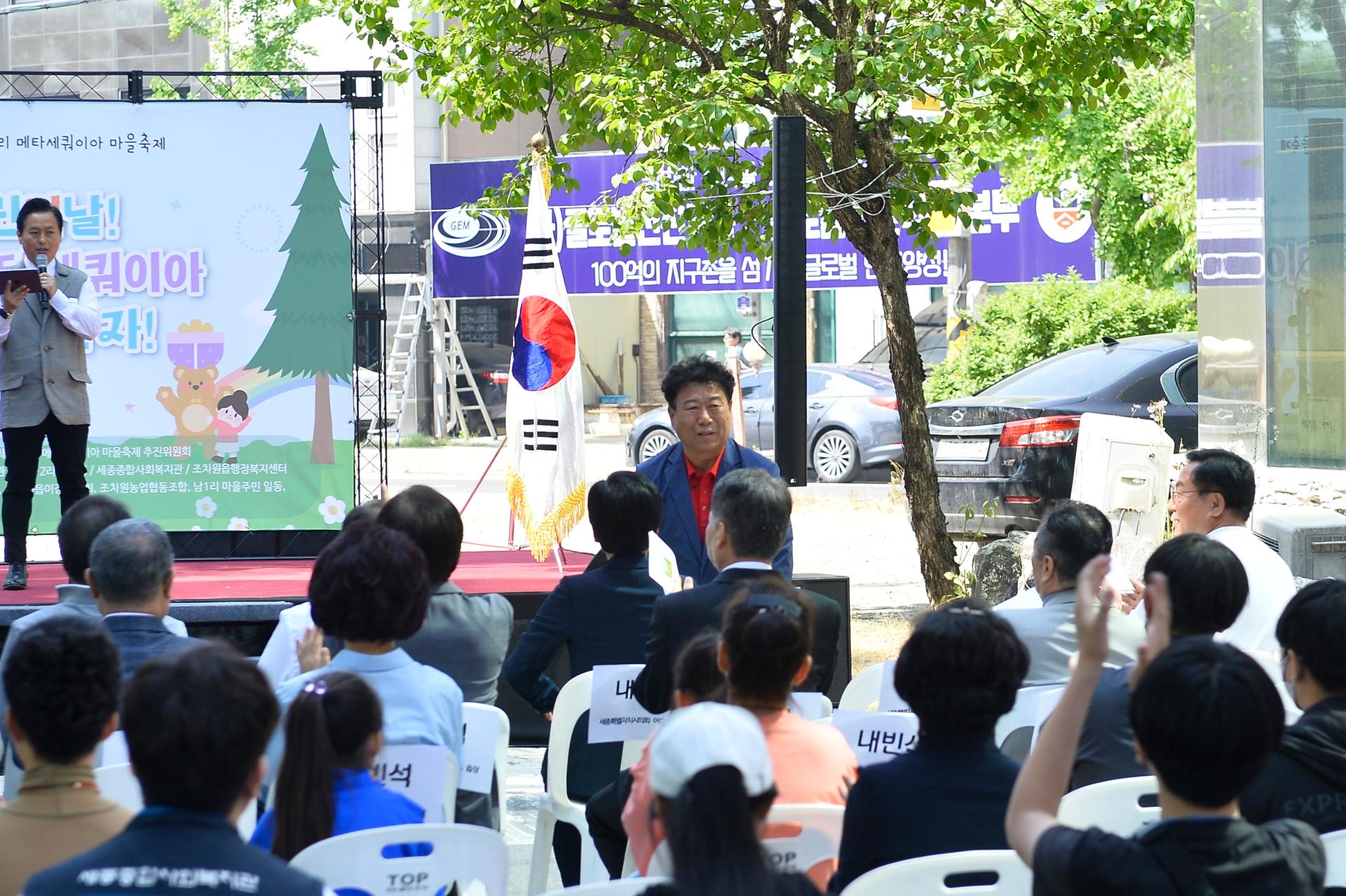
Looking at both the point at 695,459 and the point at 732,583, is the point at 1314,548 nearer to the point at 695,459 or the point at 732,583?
the point at 695,459

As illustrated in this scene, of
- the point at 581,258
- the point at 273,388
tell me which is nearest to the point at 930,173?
the point at 273,388

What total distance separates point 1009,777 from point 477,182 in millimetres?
21650

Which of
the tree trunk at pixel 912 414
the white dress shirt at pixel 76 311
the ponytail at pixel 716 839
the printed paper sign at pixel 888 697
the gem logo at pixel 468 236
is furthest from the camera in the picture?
the gem logo at pixel 468 236

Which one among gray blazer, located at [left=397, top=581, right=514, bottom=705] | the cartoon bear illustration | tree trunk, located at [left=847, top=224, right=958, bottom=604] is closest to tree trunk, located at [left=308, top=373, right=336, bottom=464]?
the cartoon bear illustration

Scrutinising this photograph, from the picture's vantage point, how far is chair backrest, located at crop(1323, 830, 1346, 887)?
Answer: 253cm

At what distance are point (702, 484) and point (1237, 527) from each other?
5.88ft

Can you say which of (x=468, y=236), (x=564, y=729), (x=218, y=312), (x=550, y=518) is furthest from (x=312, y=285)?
(x=468, y=236)

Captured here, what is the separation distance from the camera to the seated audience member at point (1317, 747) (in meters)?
2.64

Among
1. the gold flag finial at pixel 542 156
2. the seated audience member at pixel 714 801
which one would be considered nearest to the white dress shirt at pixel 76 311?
the gold flag finial at pixel 542 156

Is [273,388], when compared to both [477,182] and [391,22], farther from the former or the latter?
[477,182]

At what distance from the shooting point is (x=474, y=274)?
77.5 feet

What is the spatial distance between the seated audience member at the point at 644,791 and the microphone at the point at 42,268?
470 cm

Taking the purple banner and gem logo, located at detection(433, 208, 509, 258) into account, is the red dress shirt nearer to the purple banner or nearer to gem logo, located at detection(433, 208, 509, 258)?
the purple banner

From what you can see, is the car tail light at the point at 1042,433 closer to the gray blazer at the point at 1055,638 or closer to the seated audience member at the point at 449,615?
the gray blazer at the point at 1055,638
